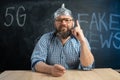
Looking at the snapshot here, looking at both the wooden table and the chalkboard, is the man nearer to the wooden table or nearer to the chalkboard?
the wooden table

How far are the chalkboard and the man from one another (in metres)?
0.56

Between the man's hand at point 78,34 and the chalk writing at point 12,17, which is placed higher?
the chalk writing at point 12,17

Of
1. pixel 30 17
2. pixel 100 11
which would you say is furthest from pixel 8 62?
pixel 100 11

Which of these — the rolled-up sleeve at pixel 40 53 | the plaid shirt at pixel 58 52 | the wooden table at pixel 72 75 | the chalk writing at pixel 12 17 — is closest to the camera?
the wooden table at pixel 72 75

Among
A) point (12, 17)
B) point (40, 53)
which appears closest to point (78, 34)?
point (40, 53)

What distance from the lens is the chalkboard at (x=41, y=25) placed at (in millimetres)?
3215

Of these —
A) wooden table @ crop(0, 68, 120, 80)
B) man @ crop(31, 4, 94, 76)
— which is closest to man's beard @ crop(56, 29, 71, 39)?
man @ crop(31, 4, 94, 76)

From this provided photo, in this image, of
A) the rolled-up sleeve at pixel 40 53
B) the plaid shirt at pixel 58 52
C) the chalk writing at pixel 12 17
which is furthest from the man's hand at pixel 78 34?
the chalk writing at pixel 12 17

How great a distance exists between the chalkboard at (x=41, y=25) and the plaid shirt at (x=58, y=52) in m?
0.63

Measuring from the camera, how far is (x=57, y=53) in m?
2.58

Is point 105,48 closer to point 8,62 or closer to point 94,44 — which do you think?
point 94,44

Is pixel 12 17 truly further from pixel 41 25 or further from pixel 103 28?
pixel 103 28

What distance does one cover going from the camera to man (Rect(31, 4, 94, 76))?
242 cm

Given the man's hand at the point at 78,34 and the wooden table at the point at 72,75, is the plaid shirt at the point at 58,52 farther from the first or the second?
the wooden table at the point at 72,75
